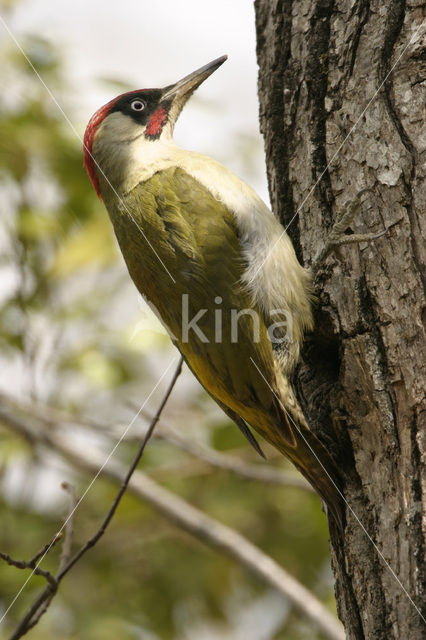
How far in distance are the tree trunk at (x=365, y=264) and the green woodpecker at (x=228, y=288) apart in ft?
0.27

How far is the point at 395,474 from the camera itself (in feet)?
6.22

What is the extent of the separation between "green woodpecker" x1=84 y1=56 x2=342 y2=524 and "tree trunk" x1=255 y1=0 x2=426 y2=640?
8 cm

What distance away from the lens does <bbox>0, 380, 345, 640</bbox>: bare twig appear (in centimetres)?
330

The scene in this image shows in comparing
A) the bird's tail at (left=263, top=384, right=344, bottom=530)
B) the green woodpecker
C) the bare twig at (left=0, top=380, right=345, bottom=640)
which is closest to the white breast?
the green woodpecker

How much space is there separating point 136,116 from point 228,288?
1.33 metres

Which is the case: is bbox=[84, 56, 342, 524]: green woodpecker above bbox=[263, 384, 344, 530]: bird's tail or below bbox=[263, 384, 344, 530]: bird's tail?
above

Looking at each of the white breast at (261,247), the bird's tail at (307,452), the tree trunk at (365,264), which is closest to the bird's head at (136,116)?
the white breast at (261,247)

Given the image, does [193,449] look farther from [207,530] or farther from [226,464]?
[207,530]

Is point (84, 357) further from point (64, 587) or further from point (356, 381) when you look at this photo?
point (356, 381)

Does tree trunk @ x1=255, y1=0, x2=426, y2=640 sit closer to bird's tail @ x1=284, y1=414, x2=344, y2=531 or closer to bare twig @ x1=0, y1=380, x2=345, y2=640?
bird's tail @ x1=284, y1=414, x2=344, y2=531

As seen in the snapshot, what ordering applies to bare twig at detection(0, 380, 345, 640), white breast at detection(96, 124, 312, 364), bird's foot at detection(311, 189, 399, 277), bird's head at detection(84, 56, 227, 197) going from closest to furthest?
bird's foot at detection(311, 189, 399, 277), white breast at detection(96, 124, 312, 364), bare twig at detection(0, 380, 345, 640), bird's head at detection(84, 56, 227, 197)

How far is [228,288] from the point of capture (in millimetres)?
2588

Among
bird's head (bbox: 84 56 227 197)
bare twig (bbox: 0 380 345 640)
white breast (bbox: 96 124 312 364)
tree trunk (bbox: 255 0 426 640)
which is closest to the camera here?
tree trunk (bbox: 255 0 426 640)

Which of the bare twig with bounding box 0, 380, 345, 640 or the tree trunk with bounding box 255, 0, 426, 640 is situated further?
the bare twig with bounding box 0, 380, 345, 640
